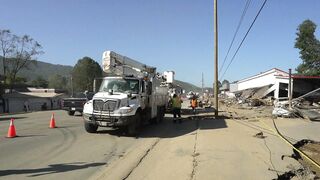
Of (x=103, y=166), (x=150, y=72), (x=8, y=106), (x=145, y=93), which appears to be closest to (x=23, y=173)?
(x=103, y=166)

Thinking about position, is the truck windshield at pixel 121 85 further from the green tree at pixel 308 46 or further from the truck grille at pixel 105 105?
the green tree at pixel 308 46

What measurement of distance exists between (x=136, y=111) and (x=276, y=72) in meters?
35.8

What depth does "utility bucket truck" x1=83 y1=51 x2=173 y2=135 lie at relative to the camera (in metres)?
16.7

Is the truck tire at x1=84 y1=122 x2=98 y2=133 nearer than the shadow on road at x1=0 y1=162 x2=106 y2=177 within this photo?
No

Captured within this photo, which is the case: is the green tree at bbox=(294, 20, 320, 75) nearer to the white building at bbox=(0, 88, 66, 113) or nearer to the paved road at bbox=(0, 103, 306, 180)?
the white building at bbox=(0, 88, 66, 113)

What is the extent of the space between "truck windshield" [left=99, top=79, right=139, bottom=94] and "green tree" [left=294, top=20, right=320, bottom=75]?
166 ft

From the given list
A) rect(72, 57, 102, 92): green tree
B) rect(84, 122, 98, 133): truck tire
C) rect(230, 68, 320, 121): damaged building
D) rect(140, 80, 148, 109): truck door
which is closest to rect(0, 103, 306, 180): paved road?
rect(84, 122, 98, 133): truck tire

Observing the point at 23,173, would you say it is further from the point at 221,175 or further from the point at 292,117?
the point at 292,117

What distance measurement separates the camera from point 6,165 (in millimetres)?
10367

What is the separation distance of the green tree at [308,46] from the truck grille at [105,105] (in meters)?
52.6

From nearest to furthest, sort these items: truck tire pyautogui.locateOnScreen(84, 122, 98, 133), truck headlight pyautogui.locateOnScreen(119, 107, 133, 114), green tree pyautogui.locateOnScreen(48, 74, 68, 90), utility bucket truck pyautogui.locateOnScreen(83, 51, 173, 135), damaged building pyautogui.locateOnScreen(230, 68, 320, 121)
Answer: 1. truck headlight pyautogui.locateOnScreen(119, 107, 133, 114)
2. utility bucket truck pyautogui.locateOnScreen(83, 51, 173, 135)
3. truck tire pyautogui.locateOnScreen(84, 122, 98, 133)
4. damaged building pyautogui.locateOnScreen(230, 68, 320, 121)
5. green tree pyautogui.locateOnScreen(48, 74, 68, 90)

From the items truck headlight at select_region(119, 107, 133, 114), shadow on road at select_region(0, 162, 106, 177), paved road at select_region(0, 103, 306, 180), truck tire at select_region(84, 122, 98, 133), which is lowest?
shadow on road at select_region(0, 162, 106, 177)

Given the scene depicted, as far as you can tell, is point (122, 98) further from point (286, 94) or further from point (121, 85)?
point (286, 94)

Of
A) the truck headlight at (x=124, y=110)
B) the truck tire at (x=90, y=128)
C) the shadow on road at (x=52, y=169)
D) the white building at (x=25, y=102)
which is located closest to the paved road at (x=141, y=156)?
the shadow on road at (x=52, y=169)
